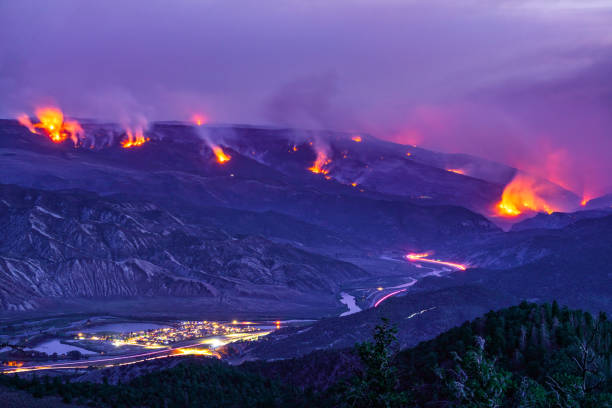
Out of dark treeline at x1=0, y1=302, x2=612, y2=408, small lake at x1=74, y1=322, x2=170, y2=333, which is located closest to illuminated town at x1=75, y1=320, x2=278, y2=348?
small lake at x1=74, y1=322, x2=170, y2=333

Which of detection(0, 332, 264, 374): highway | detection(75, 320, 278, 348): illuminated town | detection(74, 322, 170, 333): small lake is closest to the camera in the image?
detection(0, 332, 264, 374): highway

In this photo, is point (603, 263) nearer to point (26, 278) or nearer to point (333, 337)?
point (333, 337)

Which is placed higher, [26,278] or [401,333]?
[26,278]

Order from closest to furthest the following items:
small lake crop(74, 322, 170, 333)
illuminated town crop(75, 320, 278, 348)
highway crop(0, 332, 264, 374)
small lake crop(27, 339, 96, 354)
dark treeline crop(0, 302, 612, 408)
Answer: dark treeline crop(0, 302, 612, 408)
highway crop(0, 332, 264, 374)
small lake crop(27, 339, 96, 354)
illuminated town crop(75, 320, 278, 348)
small lake crop(74, 322, 170, 333)

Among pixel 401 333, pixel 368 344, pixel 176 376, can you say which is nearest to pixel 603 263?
pixel 401 333

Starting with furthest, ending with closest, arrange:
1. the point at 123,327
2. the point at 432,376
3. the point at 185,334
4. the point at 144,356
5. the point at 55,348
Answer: the point at 123,327, the point at 185,334, the point at 55,348, the point at 144,356, the point at 432,376

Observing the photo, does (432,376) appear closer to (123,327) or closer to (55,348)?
(55,348)

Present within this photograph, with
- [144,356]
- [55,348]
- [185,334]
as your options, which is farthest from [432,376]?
[185,334]

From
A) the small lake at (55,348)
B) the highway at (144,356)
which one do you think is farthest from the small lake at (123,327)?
the highway at (144,356)

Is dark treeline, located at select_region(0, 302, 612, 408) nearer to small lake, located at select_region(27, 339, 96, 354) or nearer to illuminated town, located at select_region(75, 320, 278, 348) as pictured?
small lake, located at select_region(27, 339, 96, 354)
